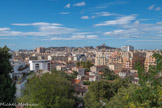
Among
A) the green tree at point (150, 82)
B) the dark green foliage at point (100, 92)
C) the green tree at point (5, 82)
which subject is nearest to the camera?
the green tree at point (150, 82)

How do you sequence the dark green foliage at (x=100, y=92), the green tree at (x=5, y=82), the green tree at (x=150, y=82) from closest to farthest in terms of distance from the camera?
the green tree at (x=150, y=82) → the green tree at (x=5, y=82) → the dark green foliage at (x=100, y=92)

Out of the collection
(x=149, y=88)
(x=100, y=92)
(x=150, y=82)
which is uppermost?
(x=150, y=82)

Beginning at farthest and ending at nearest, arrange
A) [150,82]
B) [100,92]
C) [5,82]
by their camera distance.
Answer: [100,92], [5,82], [150,82]

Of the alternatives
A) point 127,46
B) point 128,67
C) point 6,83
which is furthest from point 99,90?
point 127,46

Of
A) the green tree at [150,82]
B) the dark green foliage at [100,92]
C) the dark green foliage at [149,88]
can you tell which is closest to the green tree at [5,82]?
the dark green foliage at [149,88]

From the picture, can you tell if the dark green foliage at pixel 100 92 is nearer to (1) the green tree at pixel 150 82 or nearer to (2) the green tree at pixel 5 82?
(2) the green tree at pixel 5 82

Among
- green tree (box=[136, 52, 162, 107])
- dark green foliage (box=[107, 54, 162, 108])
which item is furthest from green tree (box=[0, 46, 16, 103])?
green tree (box=[136, 52, 162, 107])

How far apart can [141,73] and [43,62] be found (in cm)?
3825

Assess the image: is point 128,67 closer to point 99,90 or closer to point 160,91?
point 99,90

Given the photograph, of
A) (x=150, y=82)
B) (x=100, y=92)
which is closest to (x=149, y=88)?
(x=150, y=82)

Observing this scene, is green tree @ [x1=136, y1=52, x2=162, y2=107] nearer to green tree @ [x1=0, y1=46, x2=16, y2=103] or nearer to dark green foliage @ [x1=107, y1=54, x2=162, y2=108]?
dark green foliage @ [x1=107, y1=54, x2=162, y2=108]

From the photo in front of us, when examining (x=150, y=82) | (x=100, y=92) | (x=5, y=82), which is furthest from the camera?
(x=100, y=92)

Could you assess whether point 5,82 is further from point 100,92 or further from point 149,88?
point 100,92

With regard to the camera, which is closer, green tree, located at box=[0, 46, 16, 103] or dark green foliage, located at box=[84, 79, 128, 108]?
green tree, located at box=[0, 46, 16, 103]
